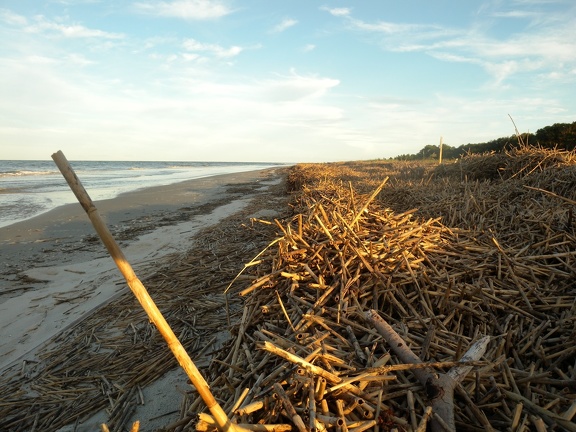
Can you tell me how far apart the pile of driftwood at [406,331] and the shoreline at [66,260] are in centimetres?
239

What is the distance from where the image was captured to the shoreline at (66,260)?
4.12 metres

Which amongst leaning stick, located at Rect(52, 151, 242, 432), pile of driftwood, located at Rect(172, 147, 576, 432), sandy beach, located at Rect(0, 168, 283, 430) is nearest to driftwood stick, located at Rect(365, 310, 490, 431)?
pile of driftwood, located at Rect(172, 147, 576, 432)

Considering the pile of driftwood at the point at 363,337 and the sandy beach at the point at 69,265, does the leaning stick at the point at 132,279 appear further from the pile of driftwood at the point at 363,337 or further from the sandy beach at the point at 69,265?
the sandy beach at the point at 69,265

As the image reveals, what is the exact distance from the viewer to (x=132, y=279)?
3.26ft

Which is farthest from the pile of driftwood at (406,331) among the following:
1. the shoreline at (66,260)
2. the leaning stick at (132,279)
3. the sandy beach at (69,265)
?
the shoreline at (66,260)

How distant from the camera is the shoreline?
4117mm

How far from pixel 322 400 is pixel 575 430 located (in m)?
1.11

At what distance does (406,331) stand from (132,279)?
1.86 m

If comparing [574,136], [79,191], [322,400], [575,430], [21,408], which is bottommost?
[21,408]

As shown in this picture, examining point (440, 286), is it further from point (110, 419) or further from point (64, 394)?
point (64, 394)

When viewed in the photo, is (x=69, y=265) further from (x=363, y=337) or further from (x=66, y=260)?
(x=363, y=337)

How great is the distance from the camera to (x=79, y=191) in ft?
3.00

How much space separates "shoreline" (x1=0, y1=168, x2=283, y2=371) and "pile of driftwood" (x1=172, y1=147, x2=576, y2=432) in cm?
239

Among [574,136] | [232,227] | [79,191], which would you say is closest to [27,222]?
[232,227]
